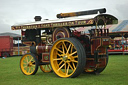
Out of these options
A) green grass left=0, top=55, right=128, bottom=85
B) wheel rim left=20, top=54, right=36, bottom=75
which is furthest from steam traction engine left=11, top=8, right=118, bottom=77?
green grass left=0, top=55, right=128, bottom=85

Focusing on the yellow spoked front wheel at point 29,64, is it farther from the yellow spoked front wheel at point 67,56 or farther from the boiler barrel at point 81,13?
the boiler barrel at point 81,13

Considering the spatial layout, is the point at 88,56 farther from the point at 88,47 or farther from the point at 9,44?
the point at 9,44

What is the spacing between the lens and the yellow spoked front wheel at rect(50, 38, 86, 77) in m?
7.85

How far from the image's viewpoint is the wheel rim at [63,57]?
327 inches

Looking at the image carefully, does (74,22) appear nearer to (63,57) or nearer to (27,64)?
(63,57)

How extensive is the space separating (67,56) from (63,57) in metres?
0.15

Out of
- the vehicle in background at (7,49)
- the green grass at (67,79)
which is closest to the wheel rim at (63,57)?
the green grass at (67,79)

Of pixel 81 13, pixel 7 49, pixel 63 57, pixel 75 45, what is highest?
pixel 81 13

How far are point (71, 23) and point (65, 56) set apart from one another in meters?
1.12

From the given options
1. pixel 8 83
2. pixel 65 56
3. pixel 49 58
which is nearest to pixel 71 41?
pixel 65 56

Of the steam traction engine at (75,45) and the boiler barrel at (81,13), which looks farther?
the boiler barrel at (81,13)

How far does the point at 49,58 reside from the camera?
8.75m

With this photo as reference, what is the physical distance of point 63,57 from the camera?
841cm

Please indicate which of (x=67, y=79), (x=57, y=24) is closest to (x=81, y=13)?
(x=57, y=24)
